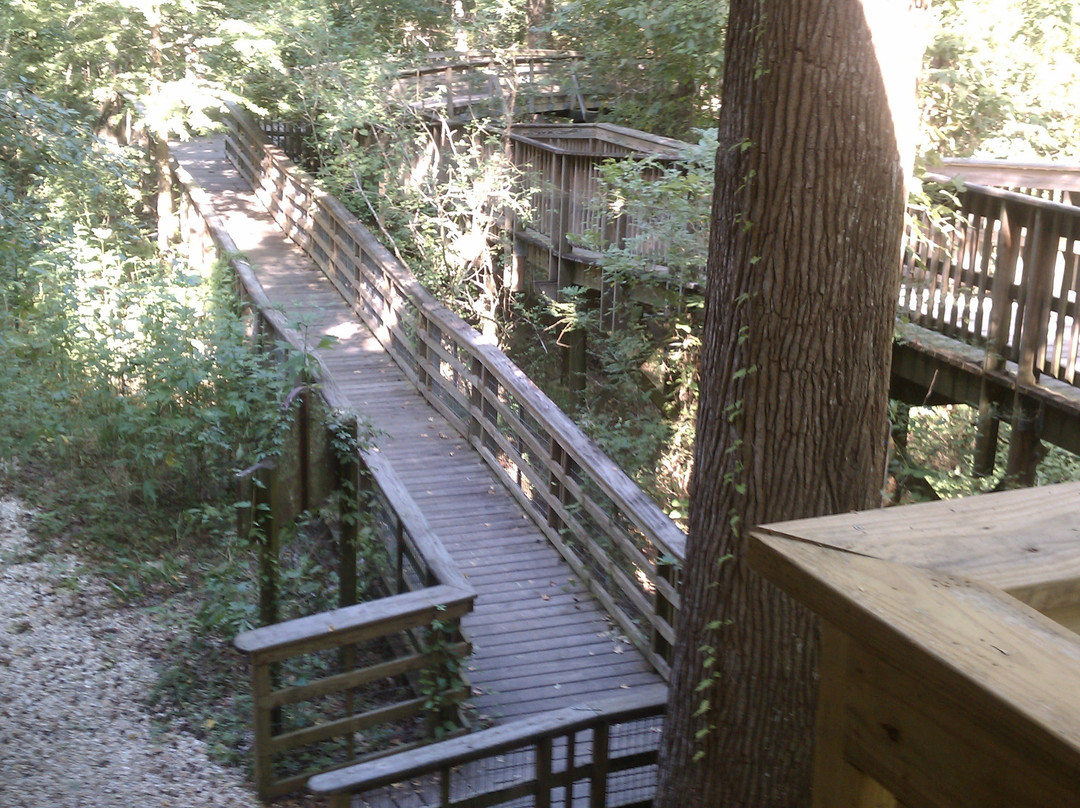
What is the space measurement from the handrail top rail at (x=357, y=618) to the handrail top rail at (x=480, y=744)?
83 centimetres

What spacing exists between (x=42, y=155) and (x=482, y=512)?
4888 millimetres

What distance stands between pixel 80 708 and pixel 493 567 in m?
2.76

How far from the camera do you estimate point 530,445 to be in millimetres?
8211

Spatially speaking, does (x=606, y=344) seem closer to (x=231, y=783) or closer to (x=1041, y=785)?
(x=231, y=783)

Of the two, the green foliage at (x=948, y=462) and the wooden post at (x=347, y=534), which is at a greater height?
the wooden post at (x=347, y=534)

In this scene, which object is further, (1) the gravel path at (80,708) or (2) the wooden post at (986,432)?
(2) the wooden post at (986,432)

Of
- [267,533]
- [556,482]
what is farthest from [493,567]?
[267,533]

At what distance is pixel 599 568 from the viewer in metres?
7.32

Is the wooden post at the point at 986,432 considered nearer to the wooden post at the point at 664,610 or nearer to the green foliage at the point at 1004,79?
the wooden post at the point at 664,610

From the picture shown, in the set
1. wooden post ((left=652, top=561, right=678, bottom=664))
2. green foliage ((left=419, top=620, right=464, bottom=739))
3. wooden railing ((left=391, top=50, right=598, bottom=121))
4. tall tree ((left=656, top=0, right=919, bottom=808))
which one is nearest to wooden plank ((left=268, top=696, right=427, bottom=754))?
green foliage ((left=419, top=620, right=464, bottom=739))

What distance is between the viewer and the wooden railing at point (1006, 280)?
22.5 ft

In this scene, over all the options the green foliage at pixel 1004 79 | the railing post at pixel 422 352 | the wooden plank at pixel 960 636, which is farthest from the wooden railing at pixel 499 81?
the wooden plank at pixel 960 636

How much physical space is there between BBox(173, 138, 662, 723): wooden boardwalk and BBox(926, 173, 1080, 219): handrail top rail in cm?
390

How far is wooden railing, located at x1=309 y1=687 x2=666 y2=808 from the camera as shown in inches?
177
